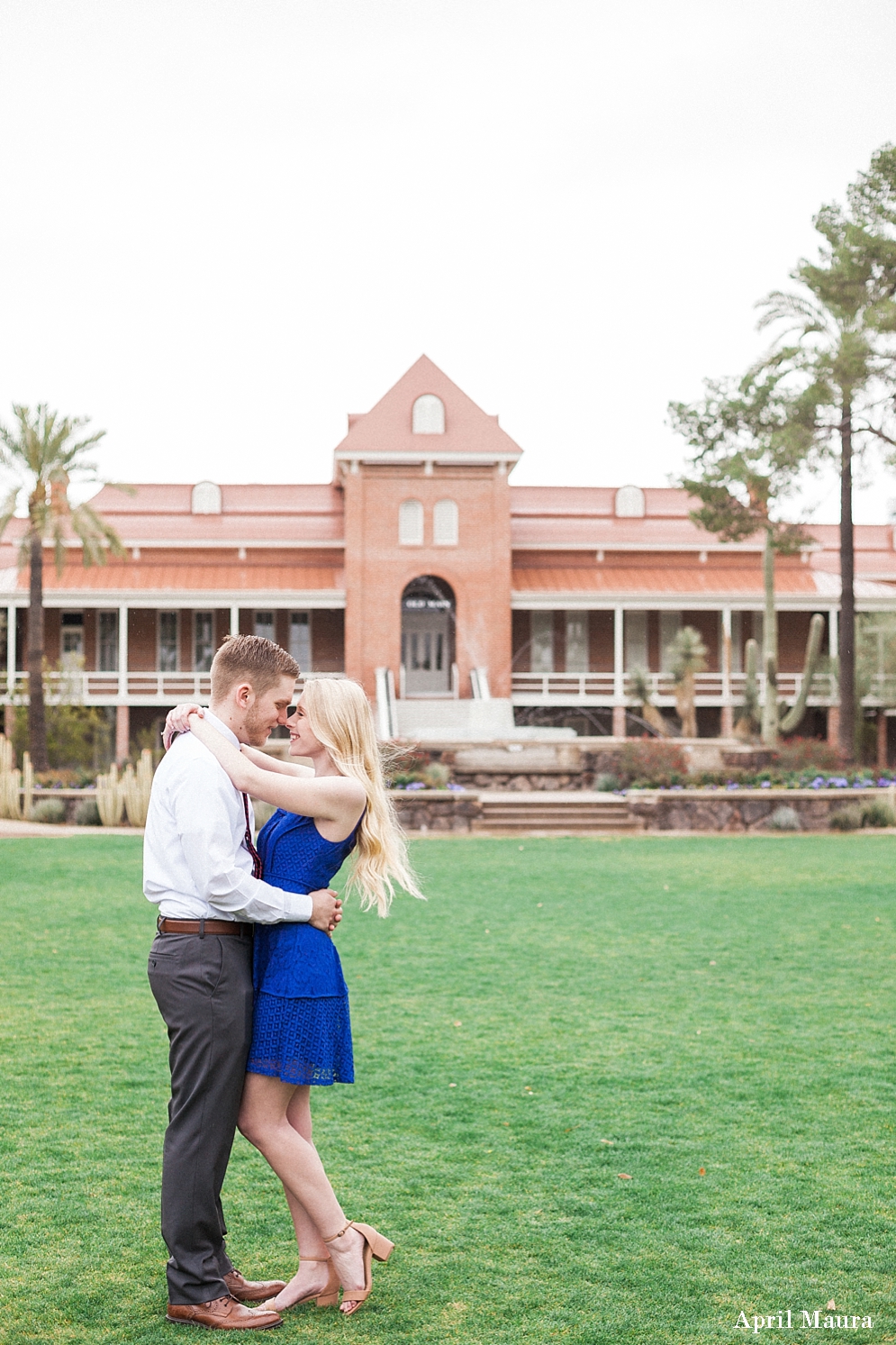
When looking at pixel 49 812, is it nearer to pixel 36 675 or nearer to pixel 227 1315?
pixel 36 675

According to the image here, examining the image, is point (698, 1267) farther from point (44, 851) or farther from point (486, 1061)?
point (44, 851)

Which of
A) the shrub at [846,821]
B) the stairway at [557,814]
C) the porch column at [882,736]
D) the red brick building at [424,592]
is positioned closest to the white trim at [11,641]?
the red brick building at [424,592]

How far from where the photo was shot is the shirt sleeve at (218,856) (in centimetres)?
345

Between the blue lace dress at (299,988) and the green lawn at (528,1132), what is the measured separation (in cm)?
75

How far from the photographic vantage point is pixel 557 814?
1970 centimetres

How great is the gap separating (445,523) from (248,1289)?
29.8 m

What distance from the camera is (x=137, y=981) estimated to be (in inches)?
324

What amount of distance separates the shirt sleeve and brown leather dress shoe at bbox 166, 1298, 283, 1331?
1.09 meters

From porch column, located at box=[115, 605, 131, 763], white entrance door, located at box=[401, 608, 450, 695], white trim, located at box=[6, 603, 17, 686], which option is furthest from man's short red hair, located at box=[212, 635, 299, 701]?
white entrance door, located at box=[401, 608, 450, 695]

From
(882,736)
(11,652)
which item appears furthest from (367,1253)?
(882,736)

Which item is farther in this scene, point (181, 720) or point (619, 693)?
point (619, 693)

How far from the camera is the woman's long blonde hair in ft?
12.3

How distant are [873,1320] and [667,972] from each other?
499cm

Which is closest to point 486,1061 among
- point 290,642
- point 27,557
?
point 27,557
